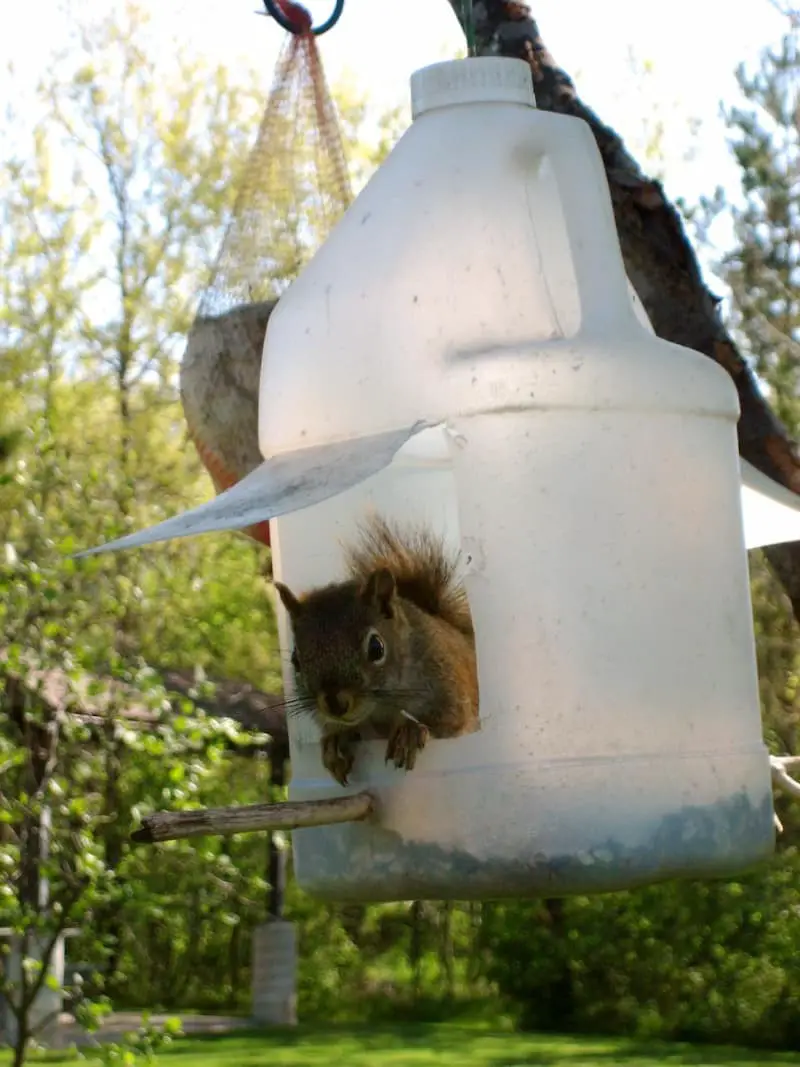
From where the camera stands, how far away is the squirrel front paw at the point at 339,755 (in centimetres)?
Result: 191

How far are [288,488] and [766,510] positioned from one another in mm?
863

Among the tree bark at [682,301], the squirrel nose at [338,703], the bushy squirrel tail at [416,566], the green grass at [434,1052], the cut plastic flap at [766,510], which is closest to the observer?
the squirrel nose at [338,703]

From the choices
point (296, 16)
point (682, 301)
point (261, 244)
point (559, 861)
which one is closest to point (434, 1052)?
point (682, 301)

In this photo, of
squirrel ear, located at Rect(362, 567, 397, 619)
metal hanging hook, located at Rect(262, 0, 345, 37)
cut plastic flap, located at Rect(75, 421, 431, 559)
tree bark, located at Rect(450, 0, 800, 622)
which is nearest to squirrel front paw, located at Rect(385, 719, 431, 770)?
squirrel ear, located at Rect(362, 567, 397, 619)

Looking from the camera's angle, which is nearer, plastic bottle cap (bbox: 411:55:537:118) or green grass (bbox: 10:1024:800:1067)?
plastic bottle cap (bbox: 411:55:537:118)

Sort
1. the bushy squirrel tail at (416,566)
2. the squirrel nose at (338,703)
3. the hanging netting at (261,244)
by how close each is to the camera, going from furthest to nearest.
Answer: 1. the hanging netting at (261,244)
2. the bushy squirrel tail at (416,566)
3. the squirrel nose at (338,703)

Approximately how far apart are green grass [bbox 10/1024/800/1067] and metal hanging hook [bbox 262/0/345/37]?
664 cm

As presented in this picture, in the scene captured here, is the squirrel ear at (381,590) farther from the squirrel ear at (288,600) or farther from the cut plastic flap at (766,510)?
the cut plastic flap at (766,510)

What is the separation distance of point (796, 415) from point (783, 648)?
1701 millimetres

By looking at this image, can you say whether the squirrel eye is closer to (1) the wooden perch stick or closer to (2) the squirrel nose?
(2) the squirrel nose

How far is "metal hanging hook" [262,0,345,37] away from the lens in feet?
7.98

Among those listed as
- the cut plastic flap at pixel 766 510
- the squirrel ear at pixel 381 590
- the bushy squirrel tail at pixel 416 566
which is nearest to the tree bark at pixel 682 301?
the cut plastic flap at pixel 766 510

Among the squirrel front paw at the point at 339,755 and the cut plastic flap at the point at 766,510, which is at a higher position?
the cut plastic flap at the point at 766,510

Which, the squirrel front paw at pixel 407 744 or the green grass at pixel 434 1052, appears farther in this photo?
the green grass at pixel 434 1052
